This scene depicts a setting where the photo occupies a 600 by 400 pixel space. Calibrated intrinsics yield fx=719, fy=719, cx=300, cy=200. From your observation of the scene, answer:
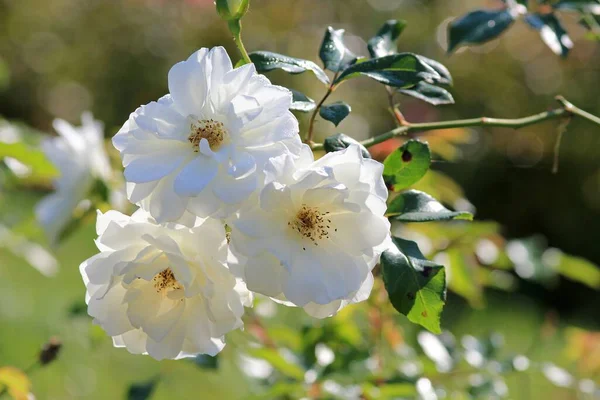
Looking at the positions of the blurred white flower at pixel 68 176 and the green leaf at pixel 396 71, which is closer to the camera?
the green leaf at pixel 396 71

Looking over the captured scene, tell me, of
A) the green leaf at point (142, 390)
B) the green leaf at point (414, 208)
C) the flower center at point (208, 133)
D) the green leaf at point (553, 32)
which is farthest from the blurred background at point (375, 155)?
the flower center at point (208, 133)

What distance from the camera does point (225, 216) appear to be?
1.84ft

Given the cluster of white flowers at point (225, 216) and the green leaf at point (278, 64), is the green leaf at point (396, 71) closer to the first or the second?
the green leaf at point (278, 64)

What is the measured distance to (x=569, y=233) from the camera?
4051 millimetres

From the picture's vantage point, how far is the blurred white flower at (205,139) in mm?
561

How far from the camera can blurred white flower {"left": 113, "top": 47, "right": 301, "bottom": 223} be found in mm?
561

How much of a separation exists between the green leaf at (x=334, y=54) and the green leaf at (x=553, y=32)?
344 millimetres

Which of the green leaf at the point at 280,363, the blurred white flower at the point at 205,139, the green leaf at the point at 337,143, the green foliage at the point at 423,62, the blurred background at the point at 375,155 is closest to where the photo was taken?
the blurred white flower at the point at 205,139

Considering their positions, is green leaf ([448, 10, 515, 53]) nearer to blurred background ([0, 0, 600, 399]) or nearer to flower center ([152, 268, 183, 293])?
blurred background ([0, 0, 600, 399])

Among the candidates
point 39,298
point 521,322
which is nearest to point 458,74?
point 521,322

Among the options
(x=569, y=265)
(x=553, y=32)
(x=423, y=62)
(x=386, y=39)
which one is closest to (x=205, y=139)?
(x=423, y=62)

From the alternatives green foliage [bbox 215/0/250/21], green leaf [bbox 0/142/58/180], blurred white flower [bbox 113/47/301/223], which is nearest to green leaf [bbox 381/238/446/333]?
blurred white flower [bbox 113/47/301/223]

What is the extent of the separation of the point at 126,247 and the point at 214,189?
11 cm

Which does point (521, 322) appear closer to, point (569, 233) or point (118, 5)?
point (569, 233)
